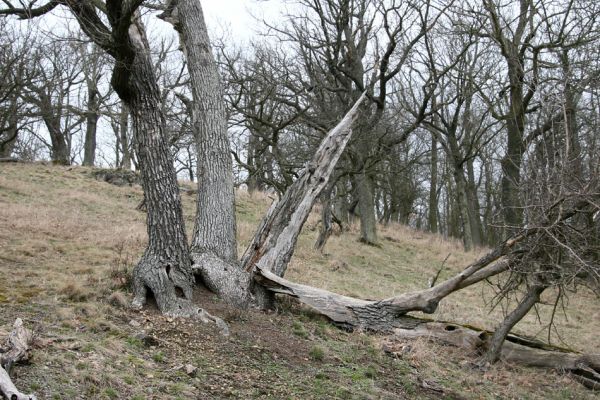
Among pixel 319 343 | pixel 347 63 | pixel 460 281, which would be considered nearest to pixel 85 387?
pixel 319 343

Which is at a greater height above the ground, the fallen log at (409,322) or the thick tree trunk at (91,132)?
the thick tree trunk at (91,132)

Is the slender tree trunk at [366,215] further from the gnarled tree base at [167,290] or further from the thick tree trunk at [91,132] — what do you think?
the thick tree trunk at [91,132]

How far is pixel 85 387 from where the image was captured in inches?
158

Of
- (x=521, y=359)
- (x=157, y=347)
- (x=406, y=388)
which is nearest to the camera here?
(x=157, y=347)

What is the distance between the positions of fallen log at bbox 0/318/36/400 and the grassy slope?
115 mm

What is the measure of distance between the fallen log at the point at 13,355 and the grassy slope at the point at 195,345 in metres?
0.11

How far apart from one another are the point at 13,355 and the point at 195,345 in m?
1.93

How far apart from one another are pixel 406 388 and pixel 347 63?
1345 cm

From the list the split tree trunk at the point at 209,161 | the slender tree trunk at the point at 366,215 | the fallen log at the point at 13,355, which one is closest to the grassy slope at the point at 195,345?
the fallen log at the point at 13,355

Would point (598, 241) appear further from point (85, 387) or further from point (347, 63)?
point (347, 63)

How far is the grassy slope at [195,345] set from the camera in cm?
450

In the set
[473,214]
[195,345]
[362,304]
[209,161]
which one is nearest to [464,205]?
[473,214]

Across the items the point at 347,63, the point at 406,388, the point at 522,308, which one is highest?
the point at 347,63

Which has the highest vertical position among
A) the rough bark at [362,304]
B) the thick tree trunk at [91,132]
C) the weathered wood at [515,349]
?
the thick tree trunk at [91,132]
